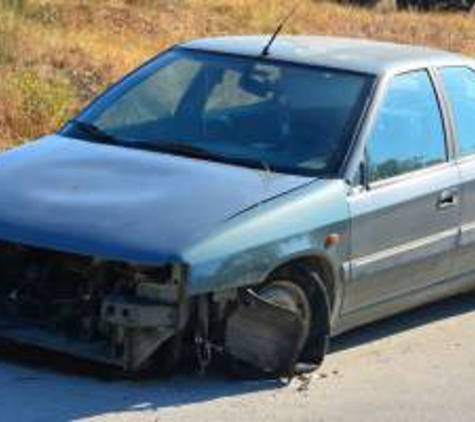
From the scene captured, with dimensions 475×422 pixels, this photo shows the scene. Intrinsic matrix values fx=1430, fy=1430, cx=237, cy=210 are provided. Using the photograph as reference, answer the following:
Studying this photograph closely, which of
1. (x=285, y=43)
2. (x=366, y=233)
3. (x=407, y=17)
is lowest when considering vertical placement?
(x=407, y=17)

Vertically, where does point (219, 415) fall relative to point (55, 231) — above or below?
below

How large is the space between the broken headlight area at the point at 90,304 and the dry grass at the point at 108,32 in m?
4.84

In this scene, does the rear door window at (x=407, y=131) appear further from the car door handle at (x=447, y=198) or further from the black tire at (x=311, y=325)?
the black tire at (x=311, y=325)

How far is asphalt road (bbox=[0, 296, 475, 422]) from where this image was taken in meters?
5.81

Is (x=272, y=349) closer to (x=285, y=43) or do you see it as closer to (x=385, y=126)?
(x=385, y=126)

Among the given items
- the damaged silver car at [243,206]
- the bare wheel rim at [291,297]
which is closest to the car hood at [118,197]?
the damaged silver car at [243,206]

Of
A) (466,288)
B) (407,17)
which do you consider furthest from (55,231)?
(407,17)

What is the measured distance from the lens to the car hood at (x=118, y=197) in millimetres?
5859

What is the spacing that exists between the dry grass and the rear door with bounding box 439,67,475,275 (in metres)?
4.19

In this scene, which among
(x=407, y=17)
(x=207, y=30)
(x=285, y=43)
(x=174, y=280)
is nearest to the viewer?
(x=174, y=280)

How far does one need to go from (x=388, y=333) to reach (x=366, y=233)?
0.98 m

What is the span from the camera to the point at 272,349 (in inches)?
247

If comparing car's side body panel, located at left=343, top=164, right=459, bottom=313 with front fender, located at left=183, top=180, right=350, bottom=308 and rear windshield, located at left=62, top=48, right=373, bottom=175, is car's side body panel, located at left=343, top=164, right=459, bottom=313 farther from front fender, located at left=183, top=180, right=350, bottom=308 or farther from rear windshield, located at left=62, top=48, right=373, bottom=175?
rear windshield, located at left=62, top=48, right=373, bottom=175

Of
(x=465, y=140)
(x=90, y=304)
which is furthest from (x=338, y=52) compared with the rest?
(x=90, y=304)
